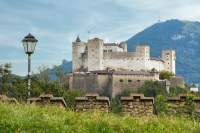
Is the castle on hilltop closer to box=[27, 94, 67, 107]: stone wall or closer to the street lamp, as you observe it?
the street lamp

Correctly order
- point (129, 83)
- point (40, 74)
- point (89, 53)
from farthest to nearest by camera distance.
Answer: point (89, 53) < point (129, 83) < point (40, 74)

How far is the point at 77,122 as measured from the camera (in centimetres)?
1331

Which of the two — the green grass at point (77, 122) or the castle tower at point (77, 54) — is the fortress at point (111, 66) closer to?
the castle tower at point (77, 54)

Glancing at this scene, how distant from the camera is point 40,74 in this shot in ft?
277

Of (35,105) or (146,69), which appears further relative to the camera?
(146,69)

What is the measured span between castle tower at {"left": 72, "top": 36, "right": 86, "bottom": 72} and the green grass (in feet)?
416

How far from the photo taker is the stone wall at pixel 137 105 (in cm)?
1534

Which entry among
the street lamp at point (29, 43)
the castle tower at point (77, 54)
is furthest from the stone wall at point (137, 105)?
the castle tower at point (77, 54)

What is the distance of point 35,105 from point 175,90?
105058mm

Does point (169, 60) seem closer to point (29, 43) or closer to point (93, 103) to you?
point (29, 43)

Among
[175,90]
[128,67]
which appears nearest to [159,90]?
[175,90]

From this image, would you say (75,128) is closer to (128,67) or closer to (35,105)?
(35,105)

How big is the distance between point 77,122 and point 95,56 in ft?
417

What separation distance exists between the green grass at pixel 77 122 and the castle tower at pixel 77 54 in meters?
127
